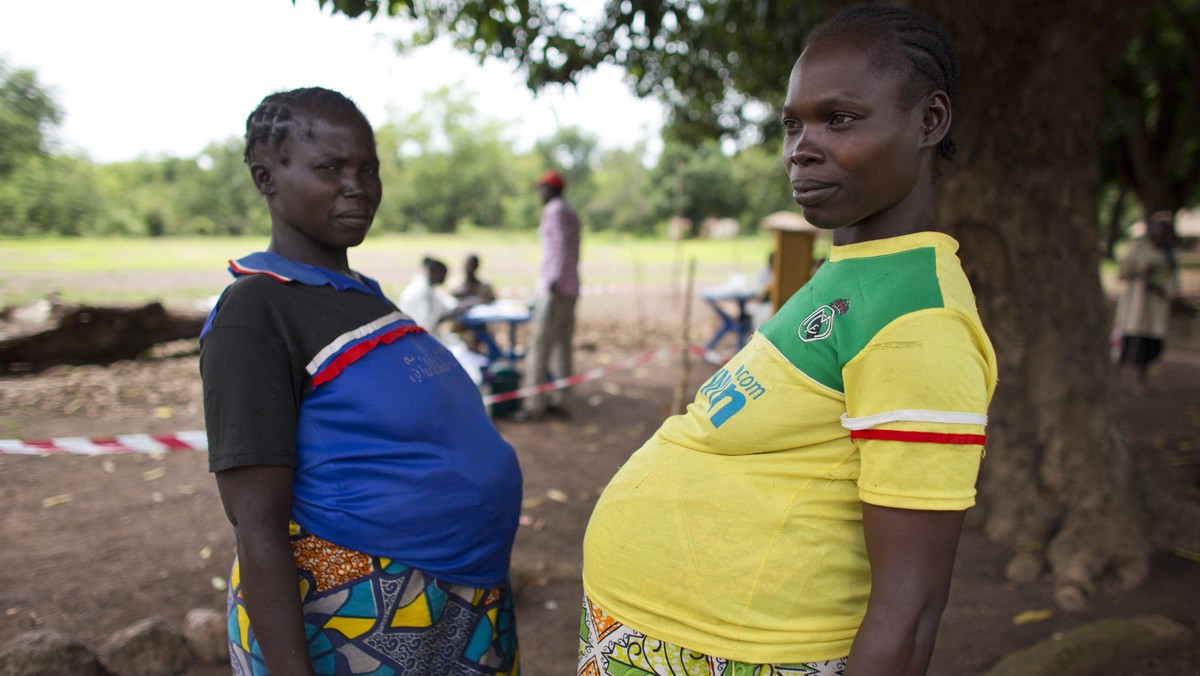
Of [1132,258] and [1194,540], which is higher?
[1132,258]

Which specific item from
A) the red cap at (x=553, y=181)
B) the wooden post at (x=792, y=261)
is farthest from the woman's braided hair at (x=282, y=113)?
the red cap at (x=553, y=181)

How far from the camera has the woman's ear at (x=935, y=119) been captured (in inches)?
41.4

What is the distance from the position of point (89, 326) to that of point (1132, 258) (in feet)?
34.3

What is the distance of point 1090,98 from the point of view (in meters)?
3.88

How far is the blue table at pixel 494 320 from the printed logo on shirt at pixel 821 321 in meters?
6.13

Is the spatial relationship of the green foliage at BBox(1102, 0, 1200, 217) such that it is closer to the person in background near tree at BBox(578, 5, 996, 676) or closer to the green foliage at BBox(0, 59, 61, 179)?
the person in background near tree at BBox(578, 5, 996, 676)

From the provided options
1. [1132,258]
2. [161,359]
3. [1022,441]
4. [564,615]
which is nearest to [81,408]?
[161,359]

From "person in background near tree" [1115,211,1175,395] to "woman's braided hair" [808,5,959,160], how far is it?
8.35m

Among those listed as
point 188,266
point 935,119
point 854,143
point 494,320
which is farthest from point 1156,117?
point 188,266

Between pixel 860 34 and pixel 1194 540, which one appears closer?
pixel 860 34

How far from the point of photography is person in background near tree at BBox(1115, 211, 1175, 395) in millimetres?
7637

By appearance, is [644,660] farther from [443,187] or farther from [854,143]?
[443,187]

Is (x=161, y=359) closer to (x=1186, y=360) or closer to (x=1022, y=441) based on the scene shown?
(x=1022, y=441)

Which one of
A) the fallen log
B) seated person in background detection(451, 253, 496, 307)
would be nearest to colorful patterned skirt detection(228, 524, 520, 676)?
the fallen log
